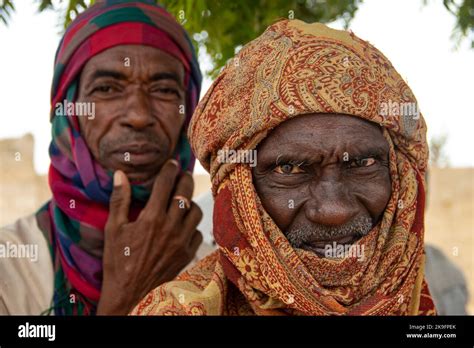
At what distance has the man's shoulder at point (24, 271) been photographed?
377cm

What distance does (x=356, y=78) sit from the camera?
2.79 m

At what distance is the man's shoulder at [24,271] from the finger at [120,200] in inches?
14.6

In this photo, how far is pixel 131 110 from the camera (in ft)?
13.0

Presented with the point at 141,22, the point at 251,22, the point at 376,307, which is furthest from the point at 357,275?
the point at 251,22

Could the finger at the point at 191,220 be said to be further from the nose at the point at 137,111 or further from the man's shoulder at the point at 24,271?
the man's shoulder at the point at 24,271

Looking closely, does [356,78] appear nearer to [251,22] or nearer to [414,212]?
[414,212]

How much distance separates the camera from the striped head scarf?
12.8 feet

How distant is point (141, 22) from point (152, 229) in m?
1.05

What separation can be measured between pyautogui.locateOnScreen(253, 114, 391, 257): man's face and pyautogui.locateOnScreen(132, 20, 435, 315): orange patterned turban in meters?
0.05

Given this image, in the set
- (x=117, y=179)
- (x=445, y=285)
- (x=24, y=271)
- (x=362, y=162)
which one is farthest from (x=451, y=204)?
(x=362, y=162)

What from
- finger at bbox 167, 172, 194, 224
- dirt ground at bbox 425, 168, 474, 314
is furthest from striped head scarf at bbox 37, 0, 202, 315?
dirt ground at bbox 425, 168, 474, 314

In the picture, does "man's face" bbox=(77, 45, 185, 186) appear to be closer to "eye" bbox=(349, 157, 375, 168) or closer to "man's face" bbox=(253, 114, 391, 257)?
"man's face" bbox=(253, 114, 391, 257)

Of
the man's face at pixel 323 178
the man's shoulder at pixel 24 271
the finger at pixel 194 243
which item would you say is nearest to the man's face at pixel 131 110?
the finger at pixel 194 243

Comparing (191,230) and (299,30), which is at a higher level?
(299,30)
